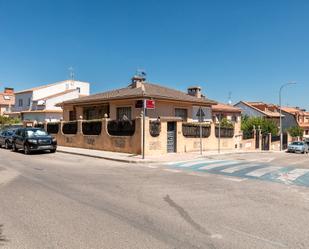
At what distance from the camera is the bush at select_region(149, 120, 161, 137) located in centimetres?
1966

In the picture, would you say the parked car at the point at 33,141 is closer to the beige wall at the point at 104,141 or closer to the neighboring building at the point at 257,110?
the beige wall at the point at 104,141

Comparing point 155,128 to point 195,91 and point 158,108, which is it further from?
point 195,91

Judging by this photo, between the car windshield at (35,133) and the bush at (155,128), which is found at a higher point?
the bush at (155,128)

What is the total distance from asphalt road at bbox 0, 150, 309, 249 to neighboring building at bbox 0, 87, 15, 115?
5901cm

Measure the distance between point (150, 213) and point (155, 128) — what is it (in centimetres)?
1337

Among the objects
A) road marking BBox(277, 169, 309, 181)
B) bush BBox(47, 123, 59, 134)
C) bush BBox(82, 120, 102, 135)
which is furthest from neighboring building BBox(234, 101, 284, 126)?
road marking BBox(277, 169, 309, 181)

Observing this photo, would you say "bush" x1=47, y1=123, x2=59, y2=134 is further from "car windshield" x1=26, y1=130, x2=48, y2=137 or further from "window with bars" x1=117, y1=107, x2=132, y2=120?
"car windshield" x1=26, y1=130, x2=48, y2=137

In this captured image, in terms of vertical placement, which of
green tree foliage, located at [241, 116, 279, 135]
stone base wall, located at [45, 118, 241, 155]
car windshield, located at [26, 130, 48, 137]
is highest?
green tree foliage, located at [241, 116, 279, 135]

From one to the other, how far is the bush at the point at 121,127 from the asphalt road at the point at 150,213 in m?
9.13

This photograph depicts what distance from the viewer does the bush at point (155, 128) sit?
19656 mm

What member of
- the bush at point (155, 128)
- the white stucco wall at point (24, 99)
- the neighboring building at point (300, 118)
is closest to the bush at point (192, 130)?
the bush at point (155, 128)

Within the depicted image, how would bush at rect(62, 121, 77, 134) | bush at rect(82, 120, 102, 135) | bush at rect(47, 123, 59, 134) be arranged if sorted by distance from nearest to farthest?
1. bush at rect(82, 120, 102, 135)
2. bush at rect(62, 121, 77, 134)
3. bush at rect(47, 123, 59, 134)

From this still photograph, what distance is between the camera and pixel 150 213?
21.9 ft

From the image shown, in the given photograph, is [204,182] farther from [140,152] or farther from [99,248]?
[140,152]
